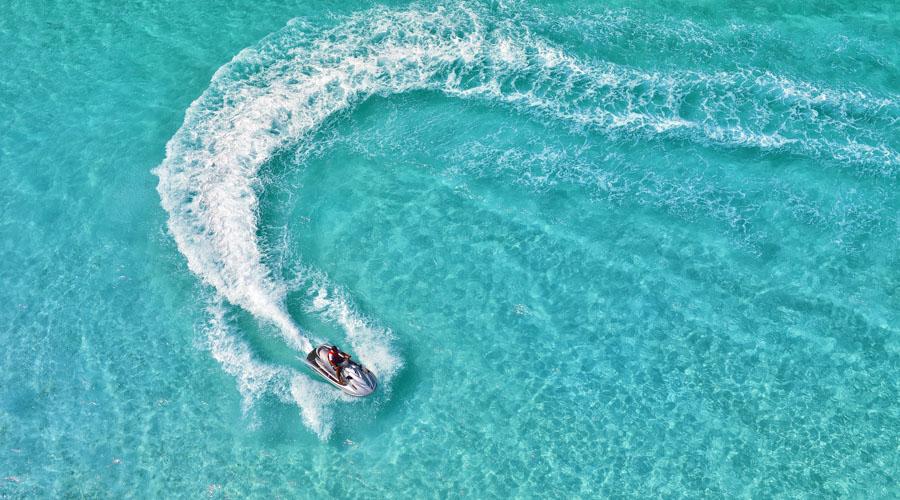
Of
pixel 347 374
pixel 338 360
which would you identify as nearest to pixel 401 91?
pixel 338 360

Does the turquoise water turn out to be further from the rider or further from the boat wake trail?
the rider

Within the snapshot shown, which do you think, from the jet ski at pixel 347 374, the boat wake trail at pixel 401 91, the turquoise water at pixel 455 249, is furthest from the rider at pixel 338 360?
the boat wake trail at pixel 401 91

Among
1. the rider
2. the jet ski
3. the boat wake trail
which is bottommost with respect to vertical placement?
the jet ski

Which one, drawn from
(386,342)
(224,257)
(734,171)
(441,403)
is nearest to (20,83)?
(224,257)

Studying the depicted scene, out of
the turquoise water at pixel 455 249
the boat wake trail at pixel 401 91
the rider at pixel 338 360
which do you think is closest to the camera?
the rider at pixel 338 360

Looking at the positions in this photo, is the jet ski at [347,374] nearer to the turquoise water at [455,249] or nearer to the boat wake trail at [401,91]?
the turquoise water at [455,249]

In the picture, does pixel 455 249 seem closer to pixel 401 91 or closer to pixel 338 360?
pixel 338 360

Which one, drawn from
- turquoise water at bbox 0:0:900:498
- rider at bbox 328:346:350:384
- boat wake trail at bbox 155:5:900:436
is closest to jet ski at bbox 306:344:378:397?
rider at bbox 328:346:350:384
